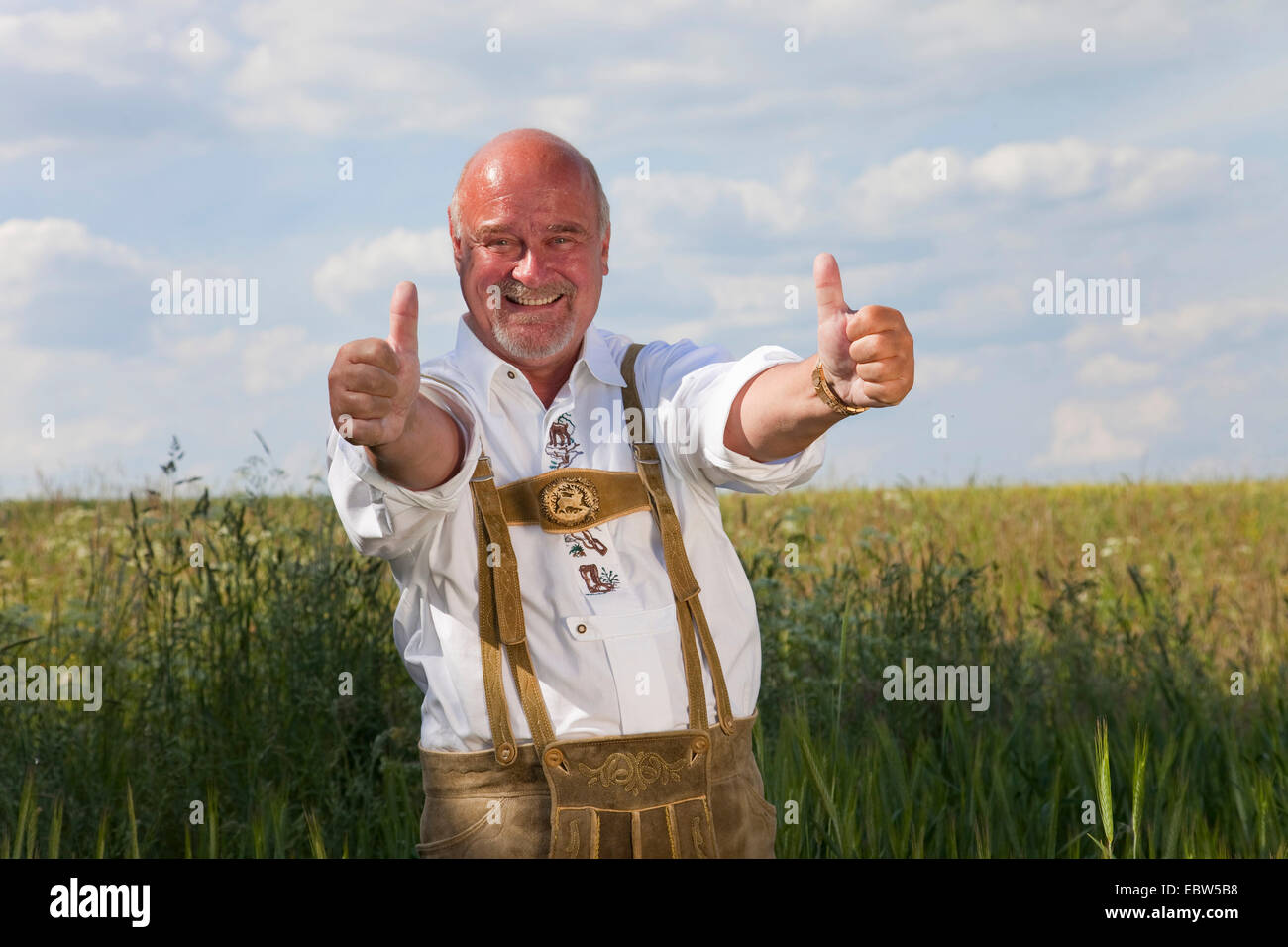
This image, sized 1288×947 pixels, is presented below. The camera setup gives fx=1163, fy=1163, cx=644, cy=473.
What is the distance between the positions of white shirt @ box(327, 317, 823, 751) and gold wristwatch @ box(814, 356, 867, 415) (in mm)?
312

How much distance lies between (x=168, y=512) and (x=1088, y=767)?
14.4 feet

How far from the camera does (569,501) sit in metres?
3.12

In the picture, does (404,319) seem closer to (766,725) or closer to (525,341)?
(525,341)

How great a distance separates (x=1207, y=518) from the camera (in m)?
13.2

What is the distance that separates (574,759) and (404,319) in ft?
3.95

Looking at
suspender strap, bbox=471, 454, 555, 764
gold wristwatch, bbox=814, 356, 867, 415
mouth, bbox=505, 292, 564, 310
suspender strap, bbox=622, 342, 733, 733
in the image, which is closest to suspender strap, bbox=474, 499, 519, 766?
suspender strap, bbox=471, 454, 555, 764

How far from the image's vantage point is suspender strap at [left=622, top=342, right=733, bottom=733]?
3131 mm

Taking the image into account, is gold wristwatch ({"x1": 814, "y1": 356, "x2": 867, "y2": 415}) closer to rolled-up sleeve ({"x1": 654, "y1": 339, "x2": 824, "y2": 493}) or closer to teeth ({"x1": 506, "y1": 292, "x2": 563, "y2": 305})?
rolled-up sleeve ({"x1": 654, "y1": 339, "x2": 824, "y2": 493})

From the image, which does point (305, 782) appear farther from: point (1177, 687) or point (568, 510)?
point (1177, 687)

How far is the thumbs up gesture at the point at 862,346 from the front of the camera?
103 inches

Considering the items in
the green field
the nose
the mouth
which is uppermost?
the nose

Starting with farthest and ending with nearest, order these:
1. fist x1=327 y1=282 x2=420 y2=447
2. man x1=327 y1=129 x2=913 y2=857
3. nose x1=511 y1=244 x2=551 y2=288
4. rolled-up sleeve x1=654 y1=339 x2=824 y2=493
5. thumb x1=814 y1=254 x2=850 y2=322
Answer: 1. nose x1=511 y1=244 x2=551 y2=288
2. rolled-up sleeve x1=654 y1=339 x2=824 y2=493
3. man x1=327 y1=129 x2=913 y2=857
4. thumb x1=814 y1=254 x2=850 y2=322
5. fist x1=327 y1=282 x2=420 y2=447

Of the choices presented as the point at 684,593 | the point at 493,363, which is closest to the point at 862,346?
the point at 684,593

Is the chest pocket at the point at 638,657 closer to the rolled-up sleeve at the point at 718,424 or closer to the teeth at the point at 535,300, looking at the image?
the rolled-up sleeve at the point at 718,424
